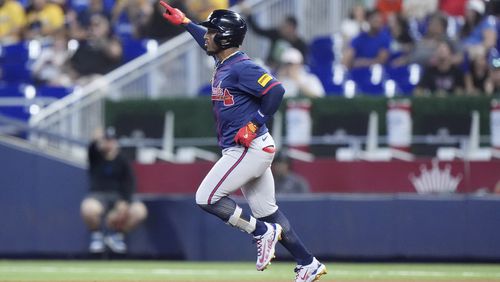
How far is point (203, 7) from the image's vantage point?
1680 centimetres

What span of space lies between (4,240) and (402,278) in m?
5.78

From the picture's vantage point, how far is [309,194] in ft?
44.3

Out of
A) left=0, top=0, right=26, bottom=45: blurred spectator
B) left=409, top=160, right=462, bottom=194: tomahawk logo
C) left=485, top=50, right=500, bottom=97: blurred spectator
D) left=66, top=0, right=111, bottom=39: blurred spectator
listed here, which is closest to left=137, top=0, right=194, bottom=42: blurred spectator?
left=66, top=0, right=111, bottom=39: blurred spectator

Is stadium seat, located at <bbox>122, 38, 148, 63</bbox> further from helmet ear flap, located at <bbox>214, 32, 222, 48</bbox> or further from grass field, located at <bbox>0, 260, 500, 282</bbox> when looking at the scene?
helmet ear flap, located at <bbox>214, 32, 222, 48</bbox>

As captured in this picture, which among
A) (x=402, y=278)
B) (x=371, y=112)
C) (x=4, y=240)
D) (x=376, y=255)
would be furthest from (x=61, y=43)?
(x=402, y=278)

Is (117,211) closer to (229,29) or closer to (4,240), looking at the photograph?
(4,240)

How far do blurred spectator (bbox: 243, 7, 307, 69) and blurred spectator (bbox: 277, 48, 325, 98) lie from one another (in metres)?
0.65

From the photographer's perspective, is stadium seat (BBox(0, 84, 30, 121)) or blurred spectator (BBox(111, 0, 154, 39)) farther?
blurred spectator (BBox(111, 0, 154, 39))

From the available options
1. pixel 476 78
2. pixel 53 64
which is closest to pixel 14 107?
pixel 53 64

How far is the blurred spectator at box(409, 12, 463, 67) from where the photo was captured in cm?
1520

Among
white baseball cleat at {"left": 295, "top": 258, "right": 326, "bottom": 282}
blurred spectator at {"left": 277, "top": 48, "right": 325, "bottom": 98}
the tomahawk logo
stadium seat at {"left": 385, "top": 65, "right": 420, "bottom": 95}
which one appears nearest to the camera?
white baseball cleat at {"left": 295, "top": 258, "right": 326, "bottom": 282}

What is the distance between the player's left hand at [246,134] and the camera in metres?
8.91

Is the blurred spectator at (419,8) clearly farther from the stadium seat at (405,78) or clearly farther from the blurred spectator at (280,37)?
the blurred spectator at (280,37)

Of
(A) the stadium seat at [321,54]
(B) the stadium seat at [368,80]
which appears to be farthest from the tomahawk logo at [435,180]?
(A) the stadium seat at [321,54]
